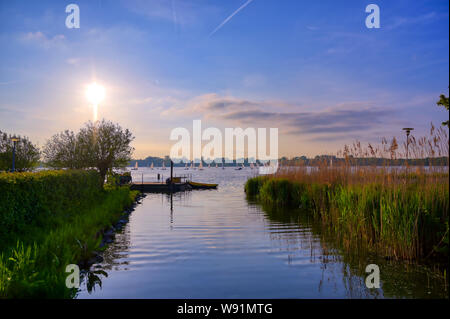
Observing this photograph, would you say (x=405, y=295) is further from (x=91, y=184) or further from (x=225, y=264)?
(x=91, y=184)

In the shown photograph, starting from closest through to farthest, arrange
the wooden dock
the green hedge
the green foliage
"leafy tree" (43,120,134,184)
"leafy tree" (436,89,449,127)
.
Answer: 1. the green foliage
2. the green hedge
3. "leafy tree" (436,89,449,127)
4. "leafy tree" (43,120,134,184)
5. the wooden dock

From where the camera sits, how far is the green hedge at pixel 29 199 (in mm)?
9062

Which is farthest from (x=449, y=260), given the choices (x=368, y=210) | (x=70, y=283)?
(x=70, y=283)

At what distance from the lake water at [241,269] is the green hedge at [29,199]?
2.64 metres

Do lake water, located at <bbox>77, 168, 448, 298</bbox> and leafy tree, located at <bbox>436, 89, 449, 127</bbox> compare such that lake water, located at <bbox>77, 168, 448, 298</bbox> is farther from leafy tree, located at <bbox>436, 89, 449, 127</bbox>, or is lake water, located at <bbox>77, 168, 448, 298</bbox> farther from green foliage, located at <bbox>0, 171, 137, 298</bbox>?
leafy tree, located at <bbox>436, 89, 449, 127</bbox>

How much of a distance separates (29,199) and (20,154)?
3793 centimetres

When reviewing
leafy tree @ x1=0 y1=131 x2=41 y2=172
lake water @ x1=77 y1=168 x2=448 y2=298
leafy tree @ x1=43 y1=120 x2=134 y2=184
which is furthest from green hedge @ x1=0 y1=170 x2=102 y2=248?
leafy tree @ x1=0 y1=131 x2=41 y2=172

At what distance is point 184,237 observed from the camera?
38.7 feet

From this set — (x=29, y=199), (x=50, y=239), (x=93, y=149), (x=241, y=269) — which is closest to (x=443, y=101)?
(x=241, y=269)

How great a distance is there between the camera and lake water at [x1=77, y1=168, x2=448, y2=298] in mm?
6629

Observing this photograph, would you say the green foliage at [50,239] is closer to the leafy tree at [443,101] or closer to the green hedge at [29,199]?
the green hedge at [29,199]

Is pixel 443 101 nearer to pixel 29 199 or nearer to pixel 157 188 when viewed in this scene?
pixel 29 199

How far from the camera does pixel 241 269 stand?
807 centimetres

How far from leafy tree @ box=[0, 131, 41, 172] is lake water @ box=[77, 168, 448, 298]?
35532 mm
